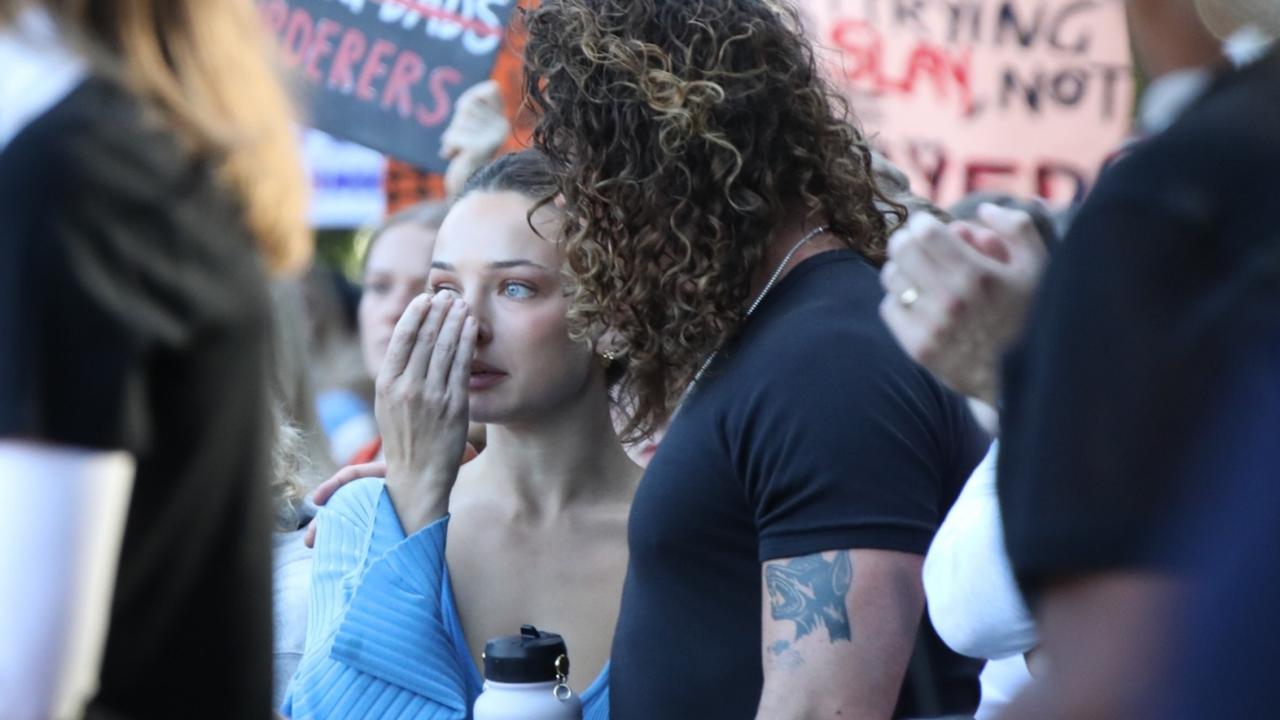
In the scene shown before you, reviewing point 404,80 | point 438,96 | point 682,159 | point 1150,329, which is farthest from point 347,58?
point 1150,329

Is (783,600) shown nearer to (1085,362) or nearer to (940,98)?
(1085,362)

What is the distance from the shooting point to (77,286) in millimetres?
1076

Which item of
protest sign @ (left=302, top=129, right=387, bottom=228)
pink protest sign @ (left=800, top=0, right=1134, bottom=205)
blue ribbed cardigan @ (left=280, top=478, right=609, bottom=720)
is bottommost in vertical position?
protest sign @ (left=302, top=129, right=387, bottom=228)

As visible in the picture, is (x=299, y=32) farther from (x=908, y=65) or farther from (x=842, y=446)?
(x=842, y=446)

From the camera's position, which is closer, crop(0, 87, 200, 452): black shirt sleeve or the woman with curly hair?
crop(0, 87, 200, 452): black shirt sleeve

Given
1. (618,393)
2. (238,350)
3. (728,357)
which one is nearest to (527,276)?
(618,393)

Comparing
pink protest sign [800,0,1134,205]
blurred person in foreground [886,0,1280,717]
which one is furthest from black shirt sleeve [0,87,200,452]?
pink protest sign [800,0,1134,205]

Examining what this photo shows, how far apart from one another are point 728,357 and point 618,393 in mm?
796

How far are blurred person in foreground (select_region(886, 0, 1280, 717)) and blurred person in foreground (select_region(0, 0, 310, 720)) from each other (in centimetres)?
59

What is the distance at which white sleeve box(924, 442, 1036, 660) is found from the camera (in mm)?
1874

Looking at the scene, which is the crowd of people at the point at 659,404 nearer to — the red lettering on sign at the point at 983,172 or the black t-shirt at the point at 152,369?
the black t-shirt at the point at 152,369

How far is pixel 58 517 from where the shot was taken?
1.09 meters

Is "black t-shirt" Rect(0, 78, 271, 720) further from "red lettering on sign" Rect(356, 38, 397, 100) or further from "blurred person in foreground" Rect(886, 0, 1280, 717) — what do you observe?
"red lettering on sign" Rect(356, 38, 397, 100)

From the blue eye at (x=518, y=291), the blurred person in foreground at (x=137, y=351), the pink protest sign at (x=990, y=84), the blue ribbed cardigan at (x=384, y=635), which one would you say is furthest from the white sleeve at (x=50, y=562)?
the pink protest sign at (x=990, y=84)
